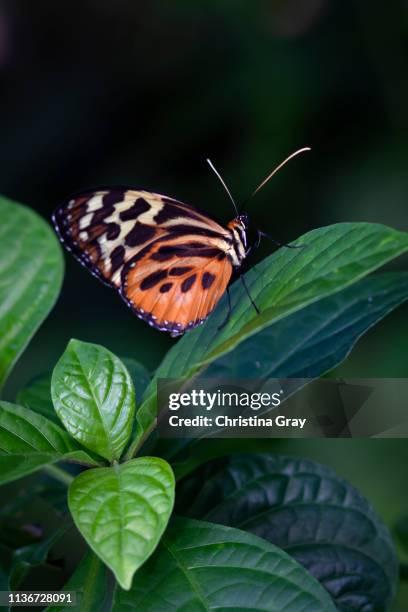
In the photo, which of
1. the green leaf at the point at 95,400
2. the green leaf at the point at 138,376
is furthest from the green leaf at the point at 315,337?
the green leaf at the point at 95,400

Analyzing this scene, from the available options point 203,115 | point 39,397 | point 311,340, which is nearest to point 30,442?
point 39,397

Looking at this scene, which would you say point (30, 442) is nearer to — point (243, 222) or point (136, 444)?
point (136, 444)

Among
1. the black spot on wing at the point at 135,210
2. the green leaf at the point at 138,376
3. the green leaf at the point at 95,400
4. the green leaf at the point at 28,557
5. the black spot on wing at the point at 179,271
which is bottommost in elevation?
the green leaf at the point at 28,557

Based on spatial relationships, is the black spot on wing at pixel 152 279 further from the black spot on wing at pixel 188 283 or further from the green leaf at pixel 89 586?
the green leaf at pixel 89 586

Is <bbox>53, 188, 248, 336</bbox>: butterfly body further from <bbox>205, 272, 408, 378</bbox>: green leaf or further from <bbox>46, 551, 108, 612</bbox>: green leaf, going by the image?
<bbox>46, 551, 108, 612</bbox>: green leaf

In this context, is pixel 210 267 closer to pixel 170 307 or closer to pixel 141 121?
pixel 170 307
